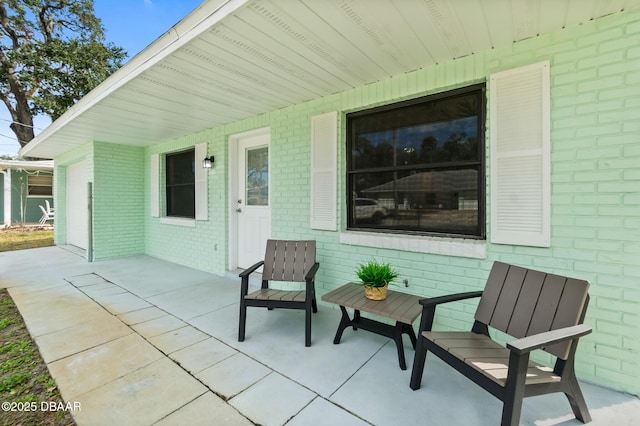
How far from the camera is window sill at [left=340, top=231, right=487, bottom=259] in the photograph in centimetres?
239

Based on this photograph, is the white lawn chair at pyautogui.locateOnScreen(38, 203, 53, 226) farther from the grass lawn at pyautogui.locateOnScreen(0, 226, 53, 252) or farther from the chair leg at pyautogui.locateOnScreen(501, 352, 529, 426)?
the chair leg at pyautogui.locateOnScreen(501, 352, 529, 426)

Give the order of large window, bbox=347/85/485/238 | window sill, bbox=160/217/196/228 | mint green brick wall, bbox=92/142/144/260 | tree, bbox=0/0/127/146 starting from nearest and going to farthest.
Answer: large window, bbox=347/85/485/238 → window sill, bbox=160/217/196/228 → mint green brick wall, bbox=92/142/144/260 → tree, bbox=0/0/127/146

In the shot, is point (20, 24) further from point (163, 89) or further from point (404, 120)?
point (404, 120)

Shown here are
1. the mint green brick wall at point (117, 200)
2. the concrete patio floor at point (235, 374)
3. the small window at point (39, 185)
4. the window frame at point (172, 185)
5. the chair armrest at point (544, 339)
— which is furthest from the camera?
the small window at point (39, 185)

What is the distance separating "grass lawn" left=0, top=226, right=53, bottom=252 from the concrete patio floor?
18.3 ft

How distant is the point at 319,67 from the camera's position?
2586 millimetres

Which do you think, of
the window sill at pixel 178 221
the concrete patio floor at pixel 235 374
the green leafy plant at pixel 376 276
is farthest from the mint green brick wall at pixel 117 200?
the green leafy plant at pixel 376 276

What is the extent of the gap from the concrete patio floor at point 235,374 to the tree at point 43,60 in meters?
12.1

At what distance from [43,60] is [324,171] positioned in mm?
14292

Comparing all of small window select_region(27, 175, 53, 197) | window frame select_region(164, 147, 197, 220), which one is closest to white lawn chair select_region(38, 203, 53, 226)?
small window select_region(27, 175, 53, 197)

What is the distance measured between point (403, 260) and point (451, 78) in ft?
5.53

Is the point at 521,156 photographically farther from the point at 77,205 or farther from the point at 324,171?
the point at 77,205

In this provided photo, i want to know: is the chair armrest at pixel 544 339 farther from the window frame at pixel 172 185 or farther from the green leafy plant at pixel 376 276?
the window frame at pixel 172 185

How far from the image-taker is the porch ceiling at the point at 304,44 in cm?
181
